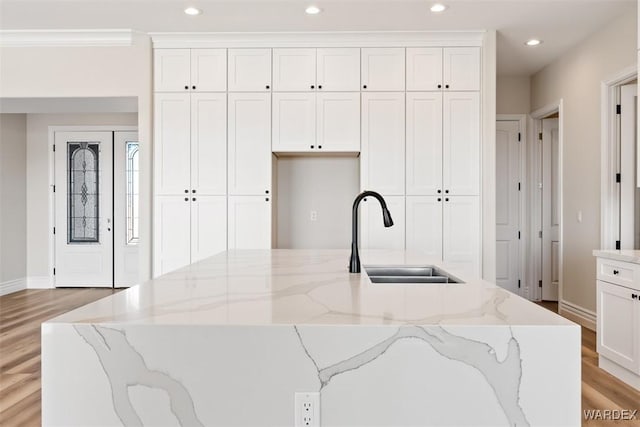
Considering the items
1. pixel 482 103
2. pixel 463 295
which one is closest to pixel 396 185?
pixel 482 103

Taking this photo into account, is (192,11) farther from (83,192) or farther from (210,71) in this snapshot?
(83,192)

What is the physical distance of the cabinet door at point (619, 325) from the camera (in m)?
2.83

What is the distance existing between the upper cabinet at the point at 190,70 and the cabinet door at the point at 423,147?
5.54 feet

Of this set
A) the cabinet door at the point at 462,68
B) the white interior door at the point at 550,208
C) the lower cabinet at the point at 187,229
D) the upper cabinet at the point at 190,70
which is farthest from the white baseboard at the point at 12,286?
the white interior door at the point at 550,208

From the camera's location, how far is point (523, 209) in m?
5.65

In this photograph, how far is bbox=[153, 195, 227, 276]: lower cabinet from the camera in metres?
4.35

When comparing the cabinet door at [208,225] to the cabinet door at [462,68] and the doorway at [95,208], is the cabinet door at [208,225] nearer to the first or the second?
the cabinet door at [462,68]

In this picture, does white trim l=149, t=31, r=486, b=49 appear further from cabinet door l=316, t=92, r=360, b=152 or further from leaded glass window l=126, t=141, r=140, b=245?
leaded glass window l=126, t=141, r=140, b=245

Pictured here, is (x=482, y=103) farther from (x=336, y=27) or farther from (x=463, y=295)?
(x=463, y=295)

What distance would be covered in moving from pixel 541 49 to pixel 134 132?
4.98m

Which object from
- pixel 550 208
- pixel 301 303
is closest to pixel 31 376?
pixel 301 303

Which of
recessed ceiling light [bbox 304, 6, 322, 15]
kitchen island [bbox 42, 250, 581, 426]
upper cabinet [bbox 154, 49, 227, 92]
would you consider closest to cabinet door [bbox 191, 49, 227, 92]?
upper cabinet [bbox 154, 49, 227, 92]

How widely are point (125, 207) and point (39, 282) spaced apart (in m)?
1.54

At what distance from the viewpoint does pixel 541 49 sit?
4.63m
